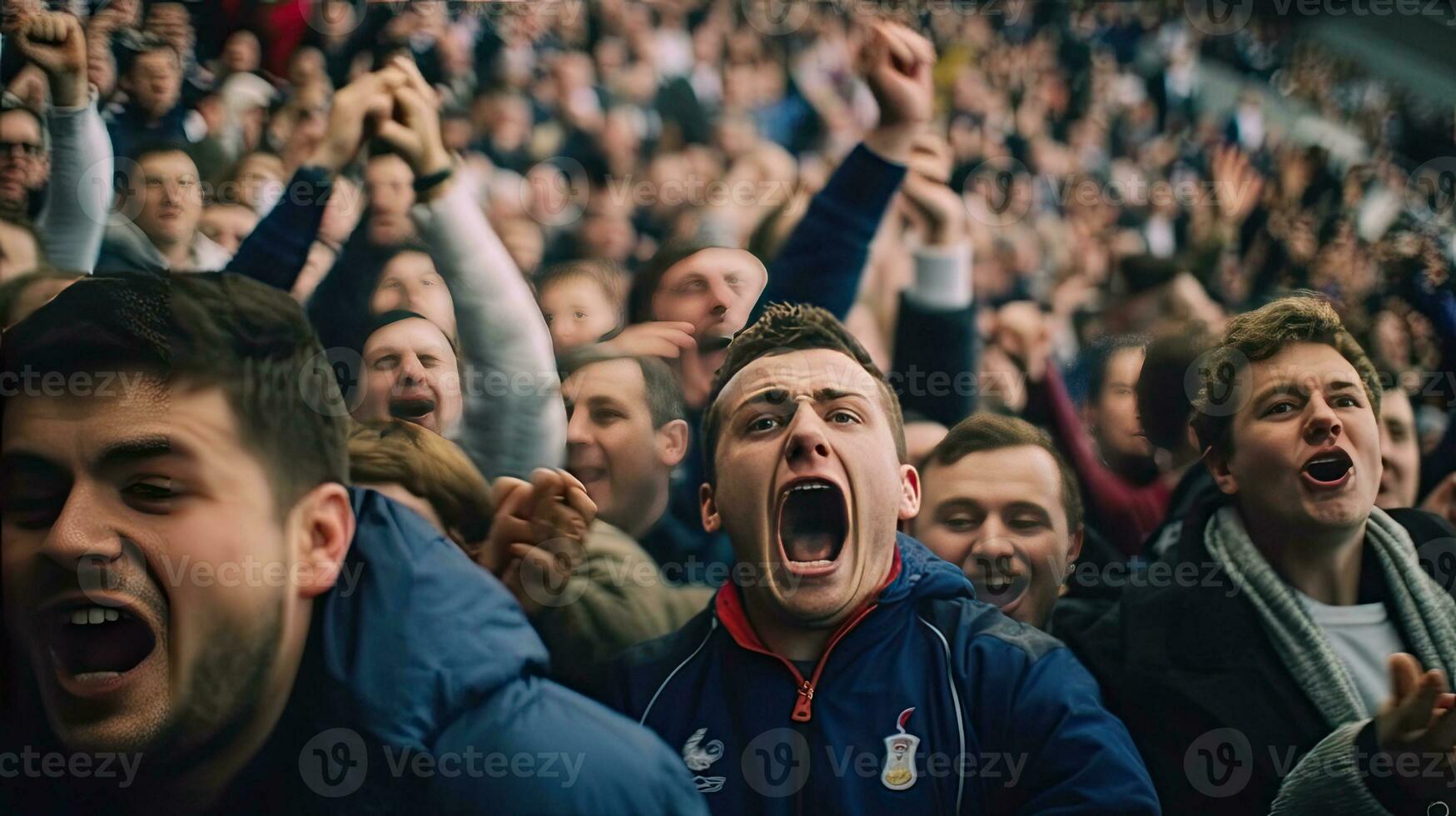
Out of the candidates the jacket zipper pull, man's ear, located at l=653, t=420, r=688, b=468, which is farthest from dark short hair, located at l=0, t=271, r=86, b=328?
the jacket zipper pull

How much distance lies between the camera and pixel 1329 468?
7.23ft

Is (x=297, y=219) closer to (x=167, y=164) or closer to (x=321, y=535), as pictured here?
(x=167, y=164)

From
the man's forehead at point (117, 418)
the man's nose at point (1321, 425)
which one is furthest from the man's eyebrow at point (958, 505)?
the man's forehead at point (117, 418)

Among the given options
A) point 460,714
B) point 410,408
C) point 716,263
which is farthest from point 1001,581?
point 410,408

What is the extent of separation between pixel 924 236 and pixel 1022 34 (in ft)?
17.8

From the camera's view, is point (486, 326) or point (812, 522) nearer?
point (812, 522)

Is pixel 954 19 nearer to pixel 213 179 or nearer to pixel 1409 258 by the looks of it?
pixel 1409 258

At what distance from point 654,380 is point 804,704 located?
75 cm

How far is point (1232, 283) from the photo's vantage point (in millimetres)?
5156

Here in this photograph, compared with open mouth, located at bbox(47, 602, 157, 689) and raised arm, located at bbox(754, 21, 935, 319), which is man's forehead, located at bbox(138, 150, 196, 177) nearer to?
open mouth, located at bbox(47, 602, 157, 689)

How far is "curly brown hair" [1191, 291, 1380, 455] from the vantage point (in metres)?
2.29

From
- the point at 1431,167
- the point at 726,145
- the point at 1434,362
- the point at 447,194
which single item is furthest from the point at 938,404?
the point at 1431,167

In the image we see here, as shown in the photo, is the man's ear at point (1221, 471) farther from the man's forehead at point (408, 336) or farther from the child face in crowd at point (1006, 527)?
the man's forehead at point (408, 336)

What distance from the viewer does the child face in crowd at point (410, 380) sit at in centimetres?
235
